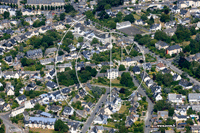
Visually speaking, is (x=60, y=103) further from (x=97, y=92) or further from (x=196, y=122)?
(x=196, y=122)

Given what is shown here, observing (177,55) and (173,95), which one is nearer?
(173,95)

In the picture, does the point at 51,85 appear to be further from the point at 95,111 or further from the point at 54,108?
the point at 95,111

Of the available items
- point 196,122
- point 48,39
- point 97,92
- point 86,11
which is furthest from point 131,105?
point 86,11

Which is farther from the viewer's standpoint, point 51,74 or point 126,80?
point 51,74

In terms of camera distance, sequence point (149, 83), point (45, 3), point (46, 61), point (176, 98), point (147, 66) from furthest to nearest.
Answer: point (45, 3) < point (46, 61) < point (147, 66) < point (149, 83) < point (176, 98)

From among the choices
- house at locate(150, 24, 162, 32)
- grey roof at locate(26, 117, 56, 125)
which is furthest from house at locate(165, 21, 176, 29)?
grey roof at locate(26, 117, 56, 125)

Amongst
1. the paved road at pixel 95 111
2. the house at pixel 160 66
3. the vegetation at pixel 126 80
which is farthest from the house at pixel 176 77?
the paved road at pixel 95 111

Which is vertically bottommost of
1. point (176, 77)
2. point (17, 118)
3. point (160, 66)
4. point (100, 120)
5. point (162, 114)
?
point (17, 118)

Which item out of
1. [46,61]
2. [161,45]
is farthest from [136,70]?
[46,61]
